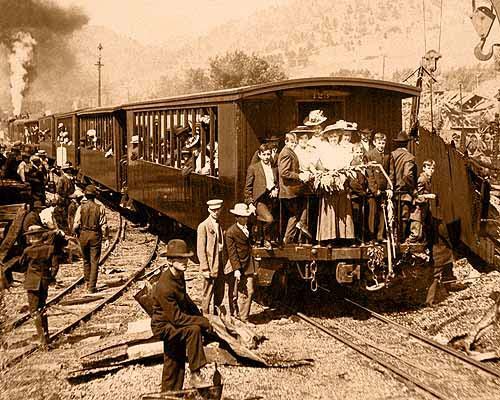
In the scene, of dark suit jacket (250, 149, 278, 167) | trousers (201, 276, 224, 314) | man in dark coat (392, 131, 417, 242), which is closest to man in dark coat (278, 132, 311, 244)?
dark suit jacket (250, 149, 278, 167)

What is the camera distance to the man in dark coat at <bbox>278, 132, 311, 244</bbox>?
350 inches

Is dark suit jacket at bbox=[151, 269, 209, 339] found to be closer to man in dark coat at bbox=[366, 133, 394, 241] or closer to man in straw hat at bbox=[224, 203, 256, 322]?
man in straw hat at bbox=[224, 203, 256, 322]

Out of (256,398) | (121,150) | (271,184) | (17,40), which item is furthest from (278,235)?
(17,40)

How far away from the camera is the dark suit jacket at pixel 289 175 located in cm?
888

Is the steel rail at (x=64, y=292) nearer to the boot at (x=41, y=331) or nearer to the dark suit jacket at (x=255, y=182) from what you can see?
the boot at (x=41, y=331)

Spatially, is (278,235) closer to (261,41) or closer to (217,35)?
(261,41)

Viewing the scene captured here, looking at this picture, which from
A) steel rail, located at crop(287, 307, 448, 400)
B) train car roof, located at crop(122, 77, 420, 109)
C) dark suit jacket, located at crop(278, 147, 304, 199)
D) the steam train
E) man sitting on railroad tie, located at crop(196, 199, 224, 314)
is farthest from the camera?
train car roof, located at crop(122, 77, 420, 109)

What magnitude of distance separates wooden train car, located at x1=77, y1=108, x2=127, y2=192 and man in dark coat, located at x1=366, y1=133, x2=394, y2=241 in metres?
9.37

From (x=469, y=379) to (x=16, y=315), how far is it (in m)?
6.00

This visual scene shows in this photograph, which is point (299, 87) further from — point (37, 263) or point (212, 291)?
point (37, 263)

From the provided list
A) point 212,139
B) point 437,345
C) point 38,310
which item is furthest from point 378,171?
point 38,310

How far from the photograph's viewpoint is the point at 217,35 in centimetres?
15388

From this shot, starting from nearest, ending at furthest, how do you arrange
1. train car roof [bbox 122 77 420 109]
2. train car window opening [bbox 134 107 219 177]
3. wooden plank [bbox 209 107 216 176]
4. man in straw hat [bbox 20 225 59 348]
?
man in straw hat [bbox 20 225 59 348]
train car roof [bbox 122 77 420 109]
wooden plank [bbox 209 107 216 176]
train car window opening [bbox 134 107 219 177]

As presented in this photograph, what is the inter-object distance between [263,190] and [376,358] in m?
2.60
